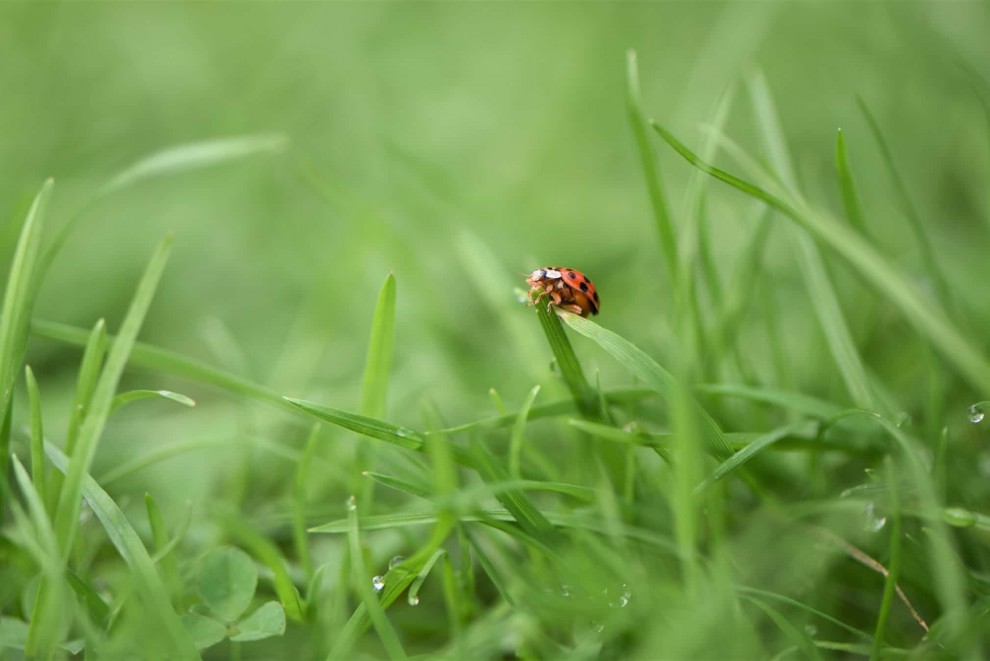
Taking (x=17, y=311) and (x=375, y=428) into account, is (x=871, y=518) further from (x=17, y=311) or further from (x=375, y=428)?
(x=17, y=311)

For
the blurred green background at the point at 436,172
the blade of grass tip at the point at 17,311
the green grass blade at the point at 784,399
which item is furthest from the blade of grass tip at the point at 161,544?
the green grass blade at the point at 784,399

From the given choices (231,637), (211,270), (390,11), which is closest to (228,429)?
(231,637)

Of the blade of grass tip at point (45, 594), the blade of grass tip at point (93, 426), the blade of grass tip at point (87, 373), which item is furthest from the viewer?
the blade of grass tip at point (87, 373)

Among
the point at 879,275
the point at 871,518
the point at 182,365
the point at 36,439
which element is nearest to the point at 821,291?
the point at 879,275

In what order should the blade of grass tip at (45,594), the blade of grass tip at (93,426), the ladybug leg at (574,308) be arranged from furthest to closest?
the ladybug leg at (574,308) < the blade of grass tip at (93,426) < the blade of grass tip at (45,594)

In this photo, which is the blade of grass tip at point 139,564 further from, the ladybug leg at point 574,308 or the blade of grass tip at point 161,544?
the ladybug leg at point 574,308

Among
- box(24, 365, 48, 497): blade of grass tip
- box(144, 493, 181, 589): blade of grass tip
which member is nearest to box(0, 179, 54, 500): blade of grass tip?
box(24, 365, 48, 497): blade of grass tip
